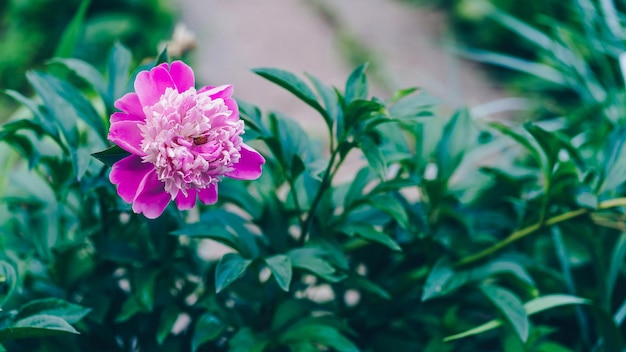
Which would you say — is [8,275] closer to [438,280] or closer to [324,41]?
[438,280]

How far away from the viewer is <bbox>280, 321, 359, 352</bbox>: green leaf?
810mm

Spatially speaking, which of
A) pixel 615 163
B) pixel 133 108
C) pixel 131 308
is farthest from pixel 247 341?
pixel 615 163

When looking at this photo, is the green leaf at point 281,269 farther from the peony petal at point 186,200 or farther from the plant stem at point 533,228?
the plant stem at point 533,228

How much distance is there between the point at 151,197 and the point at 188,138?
7 cm

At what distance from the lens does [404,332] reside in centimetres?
100

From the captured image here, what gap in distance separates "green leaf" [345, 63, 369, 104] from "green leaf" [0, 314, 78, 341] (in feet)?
1.49

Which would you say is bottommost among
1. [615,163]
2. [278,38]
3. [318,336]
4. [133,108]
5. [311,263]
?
[278,38]

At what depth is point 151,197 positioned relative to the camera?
Answer: 62 centimetres

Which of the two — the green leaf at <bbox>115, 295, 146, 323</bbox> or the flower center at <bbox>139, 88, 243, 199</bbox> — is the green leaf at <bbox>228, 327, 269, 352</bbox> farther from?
the flower center at <bbox>139, 88, 243, 199</bbox>

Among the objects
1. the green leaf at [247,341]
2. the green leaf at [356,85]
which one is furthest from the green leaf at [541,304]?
the green leaf at [356,85]

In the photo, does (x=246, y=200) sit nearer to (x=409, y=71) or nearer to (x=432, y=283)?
(x=432, y=283)

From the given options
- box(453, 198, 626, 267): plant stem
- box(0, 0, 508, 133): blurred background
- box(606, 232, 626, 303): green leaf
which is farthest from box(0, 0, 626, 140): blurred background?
box(453, 198, 626, 267): plant stem

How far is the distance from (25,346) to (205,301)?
0.83 feet

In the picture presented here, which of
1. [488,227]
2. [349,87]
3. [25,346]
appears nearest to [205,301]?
[25,346]
